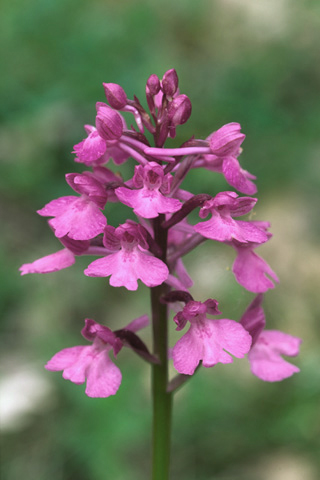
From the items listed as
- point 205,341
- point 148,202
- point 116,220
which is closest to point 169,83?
point 148,202

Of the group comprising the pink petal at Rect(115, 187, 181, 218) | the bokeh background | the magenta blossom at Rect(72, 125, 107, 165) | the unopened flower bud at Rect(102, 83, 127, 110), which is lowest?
the bokeh background

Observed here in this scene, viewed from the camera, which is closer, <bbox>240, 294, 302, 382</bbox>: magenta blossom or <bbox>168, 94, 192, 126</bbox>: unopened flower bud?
<bbox>168, 94, 192, 126</bbox>: unopened flower bud

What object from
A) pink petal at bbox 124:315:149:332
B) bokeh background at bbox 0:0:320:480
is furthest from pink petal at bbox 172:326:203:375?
bokeh background at bbox 0:0:320:480

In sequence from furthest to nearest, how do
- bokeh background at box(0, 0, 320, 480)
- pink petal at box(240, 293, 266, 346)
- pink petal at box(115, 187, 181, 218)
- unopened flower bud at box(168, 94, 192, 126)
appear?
1. bokeh background at box(0, 0, 320, 480)
2. pink petal at box(240, 293, 266, 346)
3. unopened flower bud at box(168, 94, 192, 126)
4. pink petal at box(115, 187, 181, 218)

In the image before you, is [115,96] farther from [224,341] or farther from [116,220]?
[116,220]

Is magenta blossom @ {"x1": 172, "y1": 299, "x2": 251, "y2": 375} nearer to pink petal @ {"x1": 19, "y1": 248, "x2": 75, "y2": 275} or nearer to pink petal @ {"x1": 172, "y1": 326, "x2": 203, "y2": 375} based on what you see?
pink petal @ {"x1": 172, "y1": 326, "x2": 203, "y2": 375}

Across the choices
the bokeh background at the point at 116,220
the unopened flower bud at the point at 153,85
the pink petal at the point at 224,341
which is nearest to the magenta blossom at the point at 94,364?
the pink petal at the point at 224,341
